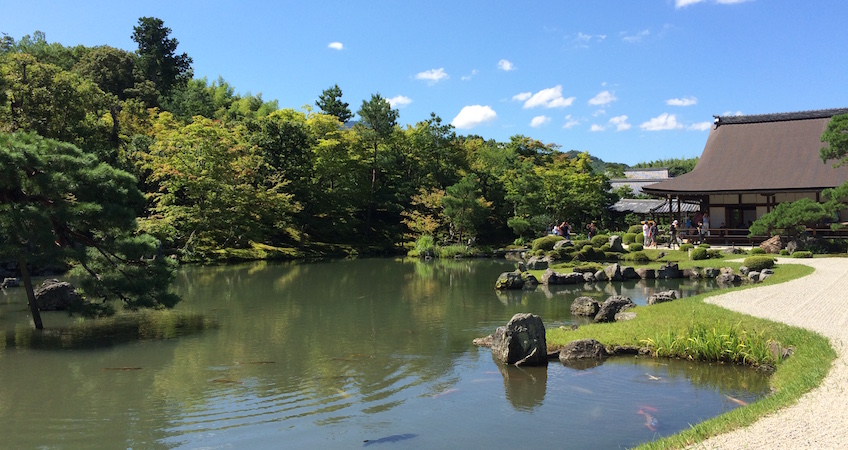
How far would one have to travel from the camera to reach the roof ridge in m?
29.1

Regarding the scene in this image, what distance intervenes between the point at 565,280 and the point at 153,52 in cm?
4584

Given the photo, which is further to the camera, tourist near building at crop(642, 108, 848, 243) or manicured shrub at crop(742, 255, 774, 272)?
tourist near building at crop(642, 108, 848, 243)

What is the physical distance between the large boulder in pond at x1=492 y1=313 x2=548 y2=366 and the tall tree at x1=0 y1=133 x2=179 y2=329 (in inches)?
261

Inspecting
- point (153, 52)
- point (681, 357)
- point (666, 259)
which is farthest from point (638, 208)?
point (153, 52)

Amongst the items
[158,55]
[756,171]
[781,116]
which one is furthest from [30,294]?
[158,55]

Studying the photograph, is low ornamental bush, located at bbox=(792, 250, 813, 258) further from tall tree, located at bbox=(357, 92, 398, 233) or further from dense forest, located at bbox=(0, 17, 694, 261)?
tall tree, located at bbox=(357, 92, 398, 233)

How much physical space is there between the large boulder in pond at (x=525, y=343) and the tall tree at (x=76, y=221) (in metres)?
6.64

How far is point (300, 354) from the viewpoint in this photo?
9914mm

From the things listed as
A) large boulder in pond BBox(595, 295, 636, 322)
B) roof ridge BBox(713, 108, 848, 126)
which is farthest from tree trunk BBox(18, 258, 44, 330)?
roof ridge BBox(713, 108, 848, 126)

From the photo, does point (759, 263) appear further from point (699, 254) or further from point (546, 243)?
point (546, 243)

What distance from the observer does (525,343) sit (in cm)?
885

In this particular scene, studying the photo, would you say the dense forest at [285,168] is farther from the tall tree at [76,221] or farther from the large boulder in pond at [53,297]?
the tall tree at [76,221]

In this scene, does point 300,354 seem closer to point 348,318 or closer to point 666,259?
point 348,318

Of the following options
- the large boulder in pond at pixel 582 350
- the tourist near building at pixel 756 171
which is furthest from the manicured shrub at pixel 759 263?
the large boulder in pond at pixel 582 350
